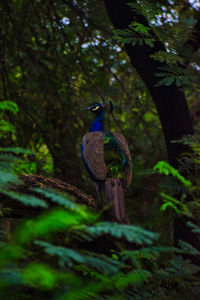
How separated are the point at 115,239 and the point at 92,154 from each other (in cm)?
194

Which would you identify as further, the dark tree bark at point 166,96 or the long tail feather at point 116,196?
the dark tree bark at point 166,96

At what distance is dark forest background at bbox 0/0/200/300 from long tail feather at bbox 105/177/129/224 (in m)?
0.18

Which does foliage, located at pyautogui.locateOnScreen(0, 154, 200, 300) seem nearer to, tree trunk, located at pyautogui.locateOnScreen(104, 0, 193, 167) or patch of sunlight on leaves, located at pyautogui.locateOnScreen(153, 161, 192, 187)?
patch of sunlight on leaves, located at pyautogui.locateOnScreen(153, 161, 192, 187)

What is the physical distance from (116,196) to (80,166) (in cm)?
355

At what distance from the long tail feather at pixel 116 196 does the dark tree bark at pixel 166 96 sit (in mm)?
1041

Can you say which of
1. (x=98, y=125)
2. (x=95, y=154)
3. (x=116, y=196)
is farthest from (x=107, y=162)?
(x=98, y=125)

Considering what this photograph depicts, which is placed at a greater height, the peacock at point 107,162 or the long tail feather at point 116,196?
the peacock at point 107,162

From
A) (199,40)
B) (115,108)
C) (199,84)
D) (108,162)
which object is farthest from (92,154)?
(115,108)

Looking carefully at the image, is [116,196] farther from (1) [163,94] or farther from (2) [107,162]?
(1) [163,94]

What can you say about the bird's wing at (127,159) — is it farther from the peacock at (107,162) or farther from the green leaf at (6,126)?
the green leaf at (6,126)

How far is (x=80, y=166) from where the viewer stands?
760 cm

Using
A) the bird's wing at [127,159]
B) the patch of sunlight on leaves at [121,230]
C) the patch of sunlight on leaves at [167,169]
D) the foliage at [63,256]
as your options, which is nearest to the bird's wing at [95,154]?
the bird's wing at [127,159]

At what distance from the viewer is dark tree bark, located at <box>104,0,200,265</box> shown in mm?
5203

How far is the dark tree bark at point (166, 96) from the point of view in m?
5.20
